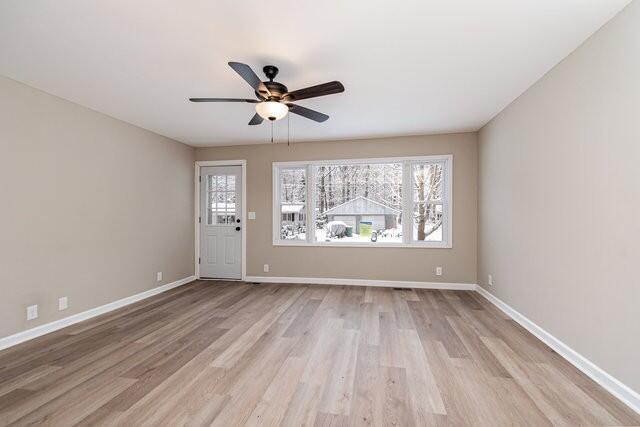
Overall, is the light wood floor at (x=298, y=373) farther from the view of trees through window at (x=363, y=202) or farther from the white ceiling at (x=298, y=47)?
the white ceiling at (x=298, y=47)

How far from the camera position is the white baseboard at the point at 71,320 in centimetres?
267

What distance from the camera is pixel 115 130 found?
149 inches

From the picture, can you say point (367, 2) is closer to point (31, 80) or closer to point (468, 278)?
point (31, 80)

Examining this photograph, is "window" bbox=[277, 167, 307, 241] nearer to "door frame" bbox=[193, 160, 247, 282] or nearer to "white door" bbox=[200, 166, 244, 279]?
"door frame" bbox=[193, 160, 247, 282]

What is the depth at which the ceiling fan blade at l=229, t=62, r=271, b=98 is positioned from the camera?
1968 mm

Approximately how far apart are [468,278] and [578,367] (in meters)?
2.40

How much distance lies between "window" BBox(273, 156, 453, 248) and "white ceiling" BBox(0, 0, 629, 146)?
150 centimetres

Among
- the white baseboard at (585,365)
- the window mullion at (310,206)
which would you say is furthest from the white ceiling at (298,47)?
the white baseboard at (585,365)

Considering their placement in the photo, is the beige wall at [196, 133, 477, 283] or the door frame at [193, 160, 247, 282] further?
the door frame at [193, 160, 247, 282]

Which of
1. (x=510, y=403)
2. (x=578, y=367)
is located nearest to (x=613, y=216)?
(x=578, y=367)

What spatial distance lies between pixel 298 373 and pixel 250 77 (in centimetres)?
227

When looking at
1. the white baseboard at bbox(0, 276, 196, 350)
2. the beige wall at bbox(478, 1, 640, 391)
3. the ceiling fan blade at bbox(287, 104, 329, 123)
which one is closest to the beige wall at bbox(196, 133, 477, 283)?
the beige wall at bbox(478, 1, 640, 391)

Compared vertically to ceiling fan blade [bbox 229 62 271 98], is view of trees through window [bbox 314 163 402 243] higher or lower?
lower

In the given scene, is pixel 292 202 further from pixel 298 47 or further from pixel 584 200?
pixel 584 200
